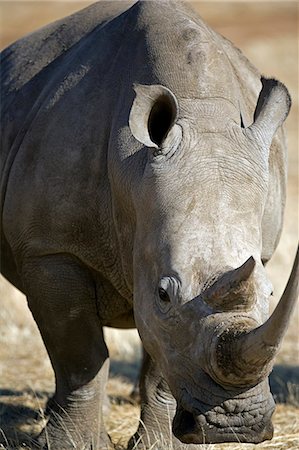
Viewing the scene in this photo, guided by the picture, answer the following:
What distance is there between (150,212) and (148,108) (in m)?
0.50

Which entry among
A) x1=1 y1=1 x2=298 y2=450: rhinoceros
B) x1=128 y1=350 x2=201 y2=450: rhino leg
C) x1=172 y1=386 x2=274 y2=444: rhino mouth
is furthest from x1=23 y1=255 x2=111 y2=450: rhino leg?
x1=172 y1=386 x2=274 y2=444: rhino mouth

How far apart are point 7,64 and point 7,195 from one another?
1.27 meters

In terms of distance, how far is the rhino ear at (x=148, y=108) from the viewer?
5887 millimetres

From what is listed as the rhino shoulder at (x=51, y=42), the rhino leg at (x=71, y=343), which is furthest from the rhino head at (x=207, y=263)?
the rhino shoulder at (x=51, y=42)

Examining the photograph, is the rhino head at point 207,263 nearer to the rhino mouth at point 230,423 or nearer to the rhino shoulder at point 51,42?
the rhino mouth at point 230,423

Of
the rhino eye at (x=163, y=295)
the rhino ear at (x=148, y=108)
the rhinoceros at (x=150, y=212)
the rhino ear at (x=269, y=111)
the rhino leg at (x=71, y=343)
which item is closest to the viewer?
the rhinoceros at (x=150, y=212)

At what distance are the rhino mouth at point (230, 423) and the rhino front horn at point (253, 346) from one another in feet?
0.38

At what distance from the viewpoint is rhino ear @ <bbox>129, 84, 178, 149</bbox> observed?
589 cm

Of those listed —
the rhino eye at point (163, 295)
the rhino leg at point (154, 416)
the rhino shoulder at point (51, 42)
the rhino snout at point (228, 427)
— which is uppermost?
the rhino shoulder at point (51, 42)

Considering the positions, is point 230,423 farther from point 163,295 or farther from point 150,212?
point 150,212

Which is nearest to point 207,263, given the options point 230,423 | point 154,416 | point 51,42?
point 230,423

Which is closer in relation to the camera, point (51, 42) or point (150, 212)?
point (150, 212)

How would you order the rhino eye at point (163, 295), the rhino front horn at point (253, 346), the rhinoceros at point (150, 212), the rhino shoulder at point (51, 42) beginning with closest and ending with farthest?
the rhino front horn at point (253, 346) → the rhinoceros at point (150, 212) → the rhino eye at point (163, 295) → the rhino shoulder at point (51, 42)

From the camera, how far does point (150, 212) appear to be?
584 cm
